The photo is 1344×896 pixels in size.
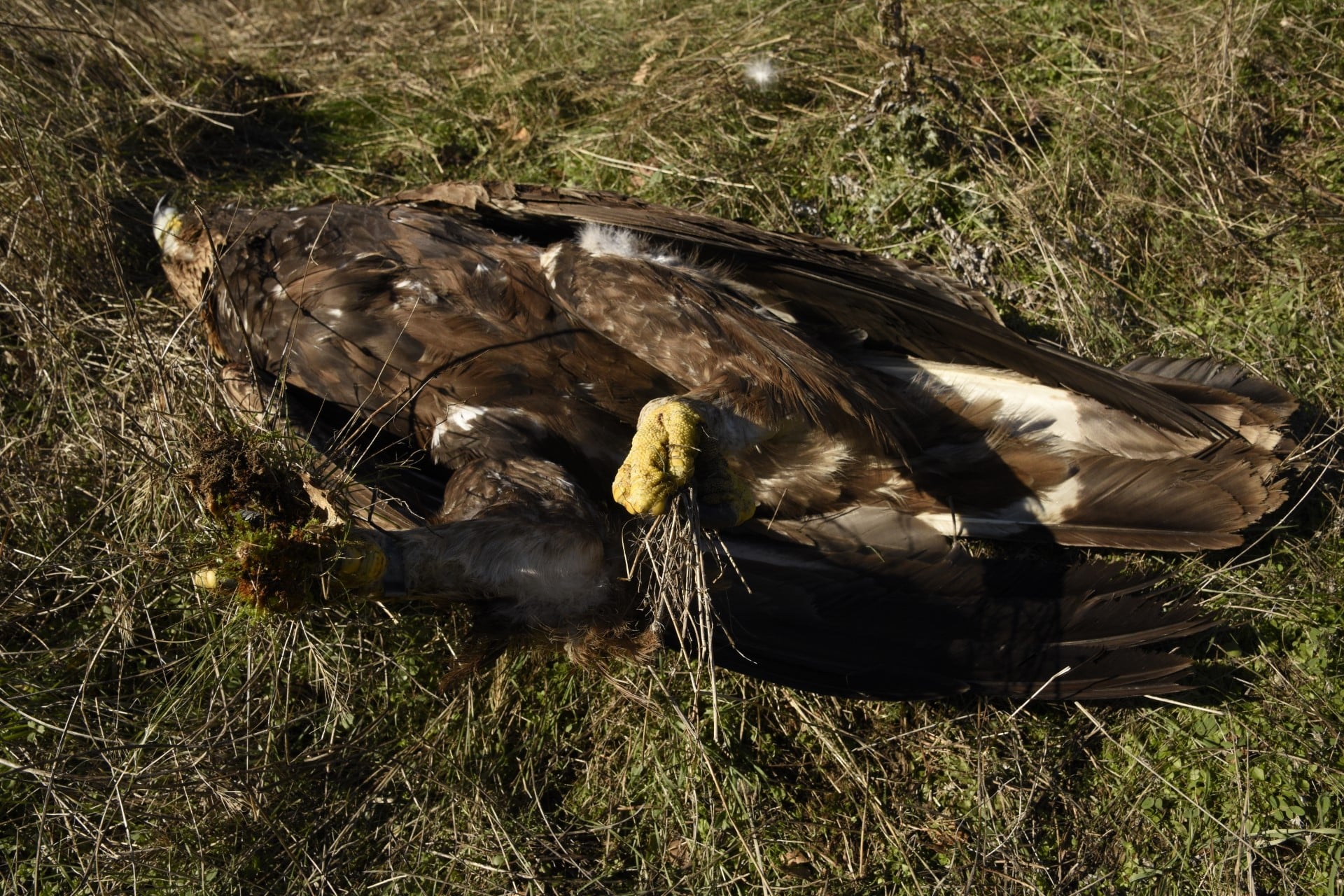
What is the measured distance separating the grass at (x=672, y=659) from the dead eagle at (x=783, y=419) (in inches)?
9.4

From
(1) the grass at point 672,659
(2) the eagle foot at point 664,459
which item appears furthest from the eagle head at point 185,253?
(2) the eagle foot at point 664,459

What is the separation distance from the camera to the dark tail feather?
8.02 feet

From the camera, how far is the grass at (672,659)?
250 cm

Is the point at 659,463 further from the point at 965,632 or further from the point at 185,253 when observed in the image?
the point at 185,253

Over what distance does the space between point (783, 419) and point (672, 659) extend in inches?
31.5

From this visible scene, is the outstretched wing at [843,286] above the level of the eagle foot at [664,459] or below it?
above

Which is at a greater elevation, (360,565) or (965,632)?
(360,565)

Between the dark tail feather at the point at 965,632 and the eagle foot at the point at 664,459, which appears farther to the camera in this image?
the dark tail feather at the point at 965,632

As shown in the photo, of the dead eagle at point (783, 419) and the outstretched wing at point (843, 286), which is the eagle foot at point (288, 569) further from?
the outstretched wing at point (843, 286)

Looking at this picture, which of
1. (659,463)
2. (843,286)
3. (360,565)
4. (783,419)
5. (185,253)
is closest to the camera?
(360,565)

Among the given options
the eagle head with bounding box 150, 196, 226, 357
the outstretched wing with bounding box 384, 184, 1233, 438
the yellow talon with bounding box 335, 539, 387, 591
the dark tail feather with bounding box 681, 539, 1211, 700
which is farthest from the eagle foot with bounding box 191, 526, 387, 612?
the eagle head with bounding box 150, 196, 226, 357

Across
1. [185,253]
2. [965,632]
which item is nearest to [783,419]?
[965,632]

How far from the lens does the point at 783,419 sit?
2465 millimetres

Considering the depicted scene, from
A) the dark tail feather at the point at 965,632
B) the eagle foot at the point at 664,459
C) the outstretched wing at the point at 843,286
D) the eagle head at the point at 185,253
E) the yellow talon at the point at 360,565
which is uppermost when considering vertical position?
the outstretched wing at the point at 843,286
